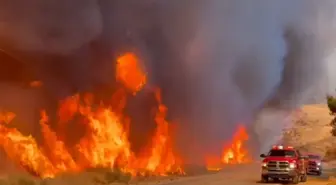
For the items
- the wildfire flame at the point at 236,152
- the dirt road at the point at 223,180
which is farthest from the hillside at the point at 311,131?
the dirt road at the point at 223,180

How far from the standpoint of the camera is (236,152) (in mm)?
65875

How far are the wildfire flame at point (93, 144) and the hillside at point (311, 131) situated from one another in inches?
2388

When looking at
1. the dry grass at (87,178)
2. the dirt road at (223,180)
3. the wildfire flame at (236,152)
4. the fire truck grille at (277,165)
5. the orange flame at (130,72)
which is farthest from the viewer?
the wildfire flame at (236,152)

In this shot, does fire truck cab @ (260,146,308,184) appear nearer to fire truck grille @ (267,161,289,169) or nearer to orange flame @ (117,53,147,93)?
fire truck grille @ (267,161,289,169)

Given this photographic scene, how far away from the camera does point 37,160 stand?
3031cm

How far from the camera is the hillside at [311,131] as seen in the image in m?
96.6

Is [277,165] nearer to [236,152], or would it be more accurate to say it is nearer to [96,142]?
[96,142]

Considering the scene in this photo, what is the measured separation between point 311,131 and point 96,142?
86415 millimetres

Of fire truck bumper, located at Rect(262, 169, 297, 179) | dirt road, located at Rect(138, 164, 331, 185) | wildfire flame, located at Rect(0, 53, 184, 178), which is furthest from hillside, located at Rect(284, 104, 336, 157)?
fire truck bumper, located at Rect(262, 169, 297, 179)

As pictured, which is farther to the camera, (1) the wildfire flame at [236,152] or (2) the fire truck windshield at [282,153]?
(1) the wildfire flame at [236,152]

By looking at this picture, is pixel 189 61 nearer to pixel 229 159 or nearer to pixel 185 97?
pixel 185 97

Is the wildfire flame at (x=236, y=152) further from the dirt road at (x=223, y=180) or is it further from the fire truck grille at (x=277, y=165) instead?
the fire truck grille at (x=277, y=165)

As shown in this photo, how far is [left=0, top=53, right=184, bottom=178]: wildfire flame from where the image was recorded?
30.5 m

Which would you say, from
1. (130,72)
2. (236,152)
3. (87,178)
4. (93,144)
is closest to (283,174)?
(87,178)
